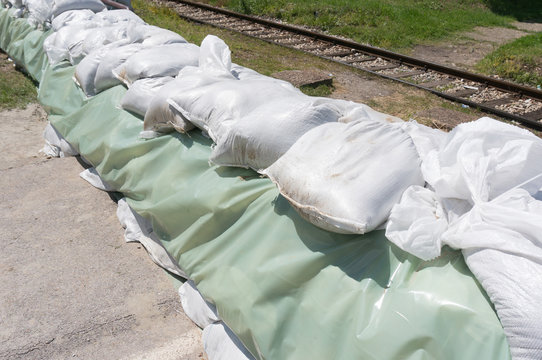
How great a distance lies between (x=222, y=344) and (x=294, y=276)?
69 cm

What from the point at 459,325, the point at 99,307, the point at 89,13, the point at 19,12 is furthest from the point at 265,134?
the point at 19,12

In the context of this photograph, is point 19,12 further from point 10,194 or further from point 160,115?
point 160,115

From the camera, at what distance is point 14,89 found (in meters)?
6.75

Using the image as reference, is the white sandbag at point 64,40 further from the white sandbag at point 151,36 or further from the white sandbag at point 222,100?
the white sandbag at point 222,100

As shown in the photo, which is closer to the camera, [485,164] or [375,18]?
[485,164]

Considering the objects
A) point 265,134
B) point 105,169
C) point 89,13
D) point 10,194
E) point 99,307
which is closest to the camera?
point 265,134

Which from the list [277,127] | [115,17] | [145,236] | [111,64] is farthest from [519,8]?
[277,127]

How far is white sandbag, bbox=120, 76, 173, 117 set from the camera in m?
3.69

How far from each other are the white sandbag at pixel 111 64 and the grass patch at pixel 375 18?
681 cm

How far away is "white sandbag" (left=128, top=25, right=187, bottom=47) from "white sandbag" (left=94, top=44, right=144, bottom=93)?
0.14m

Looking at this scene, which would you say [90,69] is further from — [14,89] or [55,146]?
[14,89]

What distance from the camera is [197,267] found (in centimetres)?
284

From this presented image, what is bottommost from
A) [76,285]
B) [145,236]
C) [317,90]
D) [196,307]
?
[76,285]

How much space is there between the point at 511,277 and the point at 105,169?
305cm
